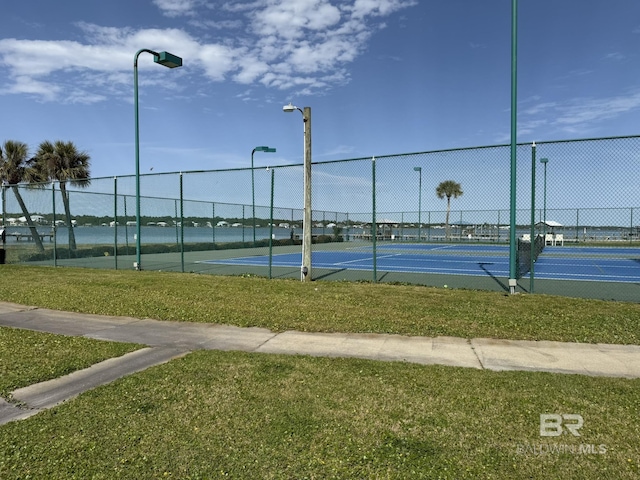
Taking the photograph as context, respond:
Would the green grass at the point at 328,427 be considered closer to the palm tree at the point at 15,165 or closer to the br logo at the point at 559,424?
the br logo at the point at 559,424

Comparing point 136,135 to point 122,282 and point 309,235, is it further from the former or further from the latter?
point 309,235

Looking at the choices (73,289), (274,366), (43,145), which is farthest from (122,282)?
(43,145)

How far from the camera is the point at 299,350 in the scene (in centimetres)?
591

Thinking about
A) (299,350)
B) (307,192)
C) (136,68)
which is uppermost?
(136,68)

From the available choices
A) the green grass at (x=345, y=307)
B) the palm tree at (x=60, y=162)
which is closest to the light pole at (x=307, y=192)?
the green grass at (x=345, y=307)

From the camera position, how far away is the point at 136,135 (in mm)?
14797

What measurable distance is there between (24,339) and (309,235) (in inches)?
271

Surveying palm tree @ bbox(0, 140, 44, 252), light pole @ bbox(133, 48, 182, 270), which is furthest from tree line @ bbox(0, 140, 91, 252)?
light pole @ bbox(133, 48, 182, 270)

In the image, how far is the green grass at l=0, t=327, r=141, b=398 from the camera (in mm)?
4809

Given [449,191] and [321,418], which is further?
[449,191]

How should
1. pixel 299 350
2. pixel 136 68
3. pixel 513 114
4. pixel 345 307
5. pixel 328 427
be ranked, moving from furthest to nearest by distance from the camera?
pixel 136 68
pixel 513 114
pixel 345 307
pixel 299 350
pixel 328 427

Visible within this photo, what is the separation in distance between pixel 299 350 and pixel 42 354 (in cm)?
323

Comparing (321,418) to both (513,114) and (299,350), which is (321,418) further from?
(513,114)

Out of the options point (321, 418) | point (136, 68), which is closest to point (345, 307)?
point (321, 418)
